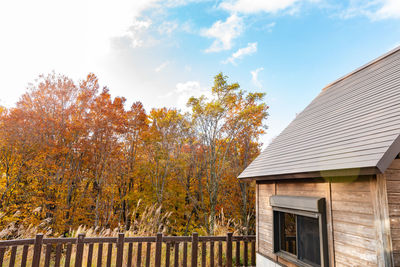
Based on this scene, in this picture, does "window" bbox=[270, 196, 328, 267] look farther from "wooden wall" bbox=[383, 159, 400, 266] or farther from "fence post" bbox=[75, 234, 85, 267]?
"fence post" bbox=[75, 234, 85, 267]

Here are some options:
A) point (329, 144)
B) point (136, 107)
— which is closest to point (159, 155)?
point (136, 107)

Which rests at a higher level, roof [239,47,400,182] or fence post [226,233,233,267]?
roof [239,47,400,182]

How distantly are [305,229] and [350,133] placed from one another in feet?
6.37

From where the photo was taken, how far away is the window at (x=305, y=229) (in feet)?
11.8

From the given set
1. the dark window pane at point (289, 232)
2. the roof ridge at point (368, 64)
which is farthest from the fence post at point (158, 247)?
the roof ridge at point (368, 64)

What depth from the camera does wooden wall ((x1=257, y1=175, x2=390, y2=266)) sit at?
9.12 feet

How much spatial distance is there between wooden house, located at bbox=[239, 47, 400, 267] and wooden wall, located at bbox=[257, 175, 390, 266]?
0.04 feet

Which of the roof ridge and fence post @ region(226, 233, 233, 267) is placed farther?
fence post @ region(226, 233, 233, 267)

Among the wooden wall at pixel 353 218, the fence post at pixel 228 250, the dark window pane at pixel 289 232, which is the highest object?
the wooden wall at pixel 353 218

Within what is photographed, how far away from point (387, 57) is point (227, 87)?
9125 millimetres

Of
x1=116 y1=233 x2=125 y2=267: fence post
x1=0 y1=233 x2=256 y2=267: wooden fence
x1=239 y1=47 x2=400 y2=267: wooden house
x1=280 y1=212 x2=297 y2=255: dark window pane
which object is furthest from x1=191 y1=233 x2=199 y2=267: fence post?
x1=280 y1=212 x2=297 y2=255: dark window pane

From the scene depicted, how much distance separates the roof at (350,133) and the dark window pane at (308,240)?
2.99ft

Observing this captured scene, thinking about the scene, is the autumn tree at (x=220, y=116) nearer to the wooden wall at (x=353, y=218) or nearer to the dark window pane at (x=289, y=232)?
the dark window pane at (x=289, y=232)

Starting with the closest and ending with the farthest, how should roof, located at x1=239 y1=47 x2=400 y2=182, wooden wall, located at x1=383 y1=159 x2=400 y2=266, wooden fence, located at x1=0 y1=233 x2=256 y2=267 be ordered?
wooden wall, located at x1=383 y1=159 x2=400 y2=266
roof, located at x1=239 y1=47 x2=400 y2=182
wooden fence, located at x1=0 y1=233 x2=256 y2=267
